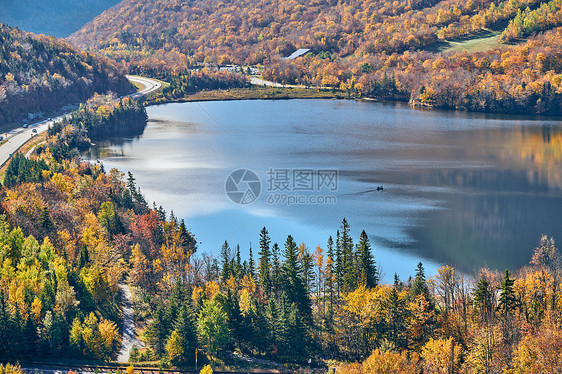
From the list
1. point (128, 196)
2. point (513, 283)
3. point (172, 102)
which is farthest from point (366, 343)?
point (172, 102)

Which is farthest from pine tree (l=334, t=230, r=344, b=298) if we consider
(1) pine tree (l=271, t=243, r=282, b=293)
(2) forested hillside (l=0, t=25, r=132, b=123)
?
(2) forested hillside (l=0, t=25, r=132, b=123)

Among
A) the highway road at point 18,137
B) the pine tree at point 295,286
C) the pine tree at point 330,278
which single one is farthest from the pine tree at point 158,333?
the highway road at point 18,137

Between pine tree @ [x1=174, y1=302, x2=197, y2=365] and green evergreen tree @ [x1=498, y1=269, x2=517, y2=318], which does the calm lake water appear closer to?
green evergreen tree @ [x1=498, y1=269, x2=517, y2=318]

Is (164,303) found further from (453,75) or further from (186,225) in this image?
(453,75)

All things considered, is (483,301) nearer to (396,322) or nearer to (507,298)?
(507,298)

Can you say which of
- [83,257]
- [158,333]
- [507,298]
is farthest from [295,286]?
[83,257]

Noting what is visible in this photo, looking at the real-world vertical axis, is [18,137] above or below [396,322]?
above

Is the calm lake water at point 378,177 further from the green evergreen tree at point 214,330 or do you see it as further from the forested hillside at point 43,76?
the forested hillside at point 43,76
